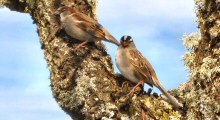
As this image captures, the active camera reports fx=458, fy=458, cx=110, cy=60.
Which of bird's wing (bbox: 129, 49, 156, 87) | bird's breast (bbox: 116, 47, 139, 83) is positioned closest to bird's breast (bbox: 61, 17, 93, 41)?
bird's breast (bbox: 116, 47, 139, 83)

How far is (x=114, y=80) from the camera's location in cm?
457

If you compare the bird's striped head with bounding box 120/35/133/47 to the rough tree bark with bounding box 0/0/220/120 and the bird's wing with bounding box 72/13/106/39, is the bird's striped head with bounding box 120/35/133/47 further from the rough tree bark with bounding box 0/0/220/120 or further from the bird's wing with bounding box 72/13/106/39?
the rough tree bark with bounding box 0/0/220/120

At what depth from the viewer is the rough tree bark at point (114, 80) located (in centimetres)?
371

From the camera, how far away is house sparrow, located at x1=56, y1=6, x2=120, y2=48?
5.35 metres

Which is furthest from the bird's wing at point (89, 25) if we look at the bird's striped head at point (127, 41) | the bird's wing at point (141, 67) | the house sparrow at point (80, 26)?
the bird's wing at point (141, 67)

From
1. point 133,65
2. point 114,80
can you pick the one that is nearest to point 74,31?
point 133,65

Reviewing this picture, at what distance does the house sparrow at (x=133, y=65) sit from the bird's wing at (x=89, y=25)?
13.6 inches

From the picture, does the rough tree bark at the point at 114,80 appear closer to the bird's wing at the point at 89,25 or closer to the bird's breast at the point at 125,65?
the bird's breast at the point at 125,65

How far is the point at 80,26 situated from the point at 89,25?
0.16 m

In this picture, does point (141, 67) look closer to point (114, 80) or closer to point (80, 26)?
point (114, 80)

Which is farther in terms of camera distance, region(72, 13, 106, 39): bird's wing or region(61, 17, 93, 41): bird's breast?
region(72, 13, 106, 39): bird's wing

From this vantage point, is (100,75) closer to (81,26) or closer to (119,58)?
(119,58)

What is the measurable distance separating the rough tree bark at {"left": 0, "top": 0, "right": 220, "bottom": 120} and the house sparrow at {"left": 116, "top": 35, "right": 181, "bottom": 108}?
0.31 m

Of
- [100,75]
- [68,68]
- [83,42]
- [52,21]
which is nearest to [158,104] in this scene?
[100,75]
